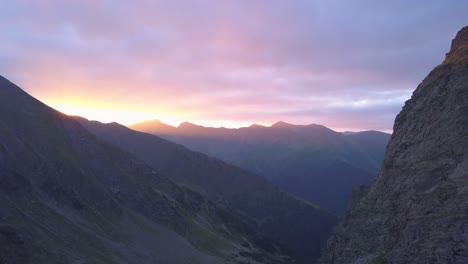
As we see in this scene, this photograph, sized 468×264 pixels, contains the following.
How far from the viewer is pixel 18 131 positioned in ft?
357

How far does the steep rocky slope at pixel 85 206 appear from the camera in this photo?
78356 mm

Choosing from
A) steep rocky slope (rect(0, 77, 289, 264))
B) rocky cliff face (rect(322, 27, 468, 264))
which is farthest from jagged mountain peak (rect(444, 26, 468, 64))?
steep rocky slope (rect(0, 77, 289, 264))

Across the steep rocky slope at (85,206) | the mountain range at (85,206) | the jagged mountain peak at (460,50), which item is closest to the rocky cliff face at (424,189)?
the jagged mountain peak at (460,50)

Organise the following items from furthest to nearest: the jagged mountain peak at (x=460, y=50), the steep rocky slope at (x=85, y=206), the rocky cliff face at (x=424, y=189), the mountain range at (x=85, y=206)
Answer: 1. the mountain range at (x=85, y=206)
2. the steep rocky slope at (x=85, y=206)
3. the jagged mountain peak at (x=460, y=50)
4. the rocky cliff face at (x=424, y=189)

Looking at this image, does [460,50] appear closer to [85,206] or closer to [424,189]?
[424,189]

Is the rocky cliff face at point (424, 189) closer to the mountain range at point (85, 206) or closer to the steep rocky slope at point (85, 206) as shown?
the steep rocky slope at point (85, 206)

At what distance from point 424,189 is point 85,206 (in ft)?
242

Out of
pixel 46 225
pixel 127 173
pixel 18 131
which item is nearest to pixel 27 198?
pixel 46 225

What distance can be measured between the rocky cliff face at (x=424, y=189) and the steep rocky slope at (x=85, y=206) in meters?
44.8

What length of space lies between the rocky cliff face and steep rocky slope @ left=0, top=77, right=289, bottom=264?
4485 centimetres

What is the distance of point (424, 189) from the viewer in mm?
49469

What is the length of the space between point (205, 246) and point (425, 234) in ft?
275

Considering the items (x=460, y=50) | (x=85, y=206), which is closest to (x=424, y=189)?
(x=460, y=50)

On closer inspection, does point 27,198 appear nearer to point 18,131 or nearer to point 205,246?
point 18,131
